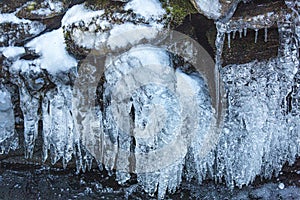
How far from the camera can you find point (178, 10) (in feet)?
8.88

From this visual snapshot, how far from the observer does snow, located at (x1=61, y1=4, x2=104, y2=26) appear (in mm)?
2777

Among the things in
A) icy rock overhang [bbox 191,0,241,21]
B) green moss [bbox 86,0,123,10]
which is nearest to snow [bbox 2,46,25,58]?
green moss [bbox 86,0,123,10]

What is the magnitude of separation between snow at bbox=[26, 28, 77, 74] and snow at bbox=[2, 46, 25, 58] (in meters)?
0.10

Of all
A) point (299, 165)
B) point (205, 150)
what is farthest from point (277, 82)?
point (299, 165)

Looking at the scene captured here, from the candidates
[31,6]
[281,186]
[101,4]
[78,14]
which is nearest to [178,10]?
[101,4]

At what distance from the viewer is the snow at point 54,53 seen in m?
2.91

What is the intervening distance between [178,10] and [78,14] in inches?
25.0

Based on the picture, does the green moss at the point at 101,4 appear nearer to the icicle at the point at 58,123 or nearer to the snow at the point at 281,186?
the icicle at the point at 58,123

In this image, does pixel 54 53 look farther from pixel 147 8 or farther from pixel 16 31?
pixel 147 8

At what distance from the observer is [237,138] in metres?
3.20

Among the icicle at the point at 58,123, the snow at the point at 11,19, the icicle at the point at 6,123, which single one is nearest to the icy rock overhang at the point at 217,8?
the icicle at the point at 58,123

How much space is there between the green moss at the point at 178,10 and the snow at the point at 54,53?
0.70 m

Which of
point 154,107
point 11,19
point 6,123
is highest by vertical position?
point 11,19

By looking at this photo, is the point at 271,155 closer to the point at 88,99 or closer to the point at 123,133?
the point at 123,133
